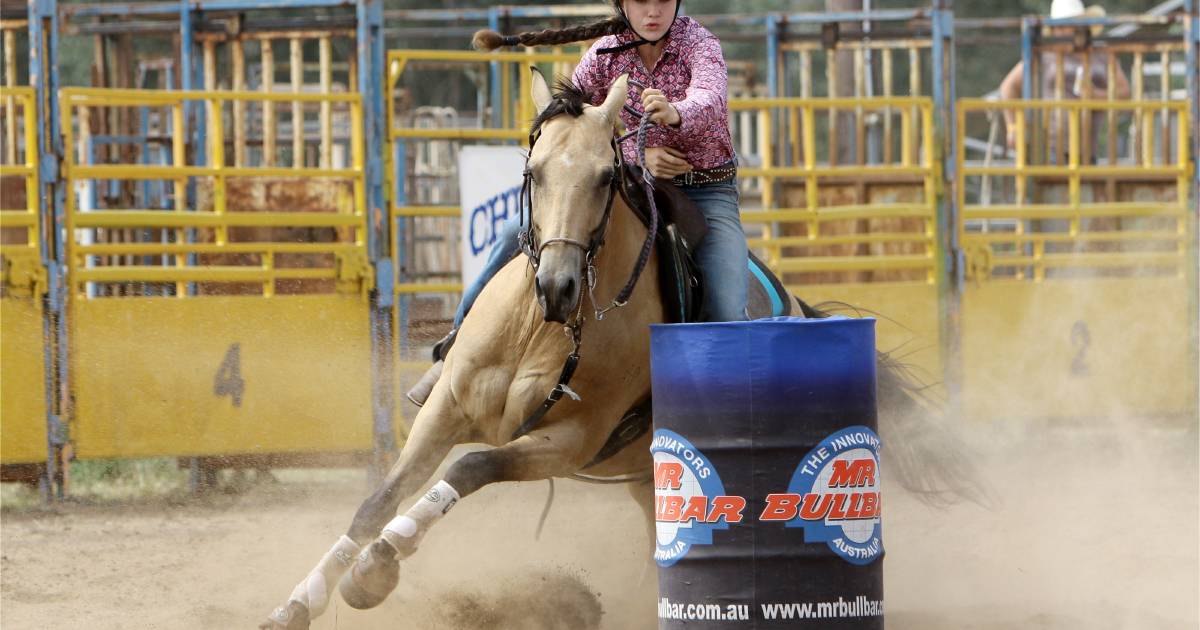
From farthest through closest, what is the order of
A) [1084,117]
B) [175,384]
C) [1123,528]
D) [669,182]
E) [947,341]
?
1. [1084,117]
2. [947,341]
3. [175,384]
4. [1123,528]
5. [669,182]

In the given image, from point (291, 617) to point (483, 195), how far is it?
5.07 meters

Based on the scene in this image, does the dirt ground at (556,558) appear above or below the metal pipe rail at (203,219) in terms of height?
below

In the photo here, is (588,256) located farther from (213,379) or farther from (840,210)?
(840,210)

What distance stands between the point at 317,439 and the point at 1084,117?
280 inches

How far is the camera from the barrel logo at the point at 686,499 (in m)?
3.89

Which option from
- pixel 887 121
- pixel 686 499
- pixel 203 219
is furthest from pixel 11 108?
pixel 887 121

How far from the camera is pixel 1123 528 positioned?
7.48 m

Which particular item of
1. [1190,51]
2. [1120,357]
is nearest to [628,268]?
[1120,357]

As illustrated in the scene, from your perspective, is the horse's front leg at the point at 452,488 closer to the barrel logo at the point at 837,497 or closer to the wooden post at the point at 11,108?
the barrel logo at the point at 837,497

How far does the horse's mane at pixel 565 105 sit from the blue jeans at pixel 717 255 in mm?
635

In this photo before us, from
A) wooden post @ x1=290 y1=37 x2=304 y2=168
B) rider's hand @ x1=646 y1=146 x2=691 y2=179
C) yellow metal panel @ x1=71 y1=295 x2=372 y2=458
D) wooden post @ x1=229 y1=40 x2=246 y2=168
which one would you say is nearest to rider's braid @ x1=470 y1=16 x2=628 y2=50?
rider's hand @ x1=646 y1=146 x2=691 y2=179

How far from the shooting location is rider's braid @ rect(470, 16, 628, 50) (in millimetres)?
4777

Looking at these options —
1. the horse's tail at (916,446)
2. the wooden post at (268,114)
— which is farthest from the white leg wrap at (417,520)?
the wooden post at (268,114)

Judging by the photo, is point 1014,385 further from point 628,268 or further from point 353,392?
point 628,268
